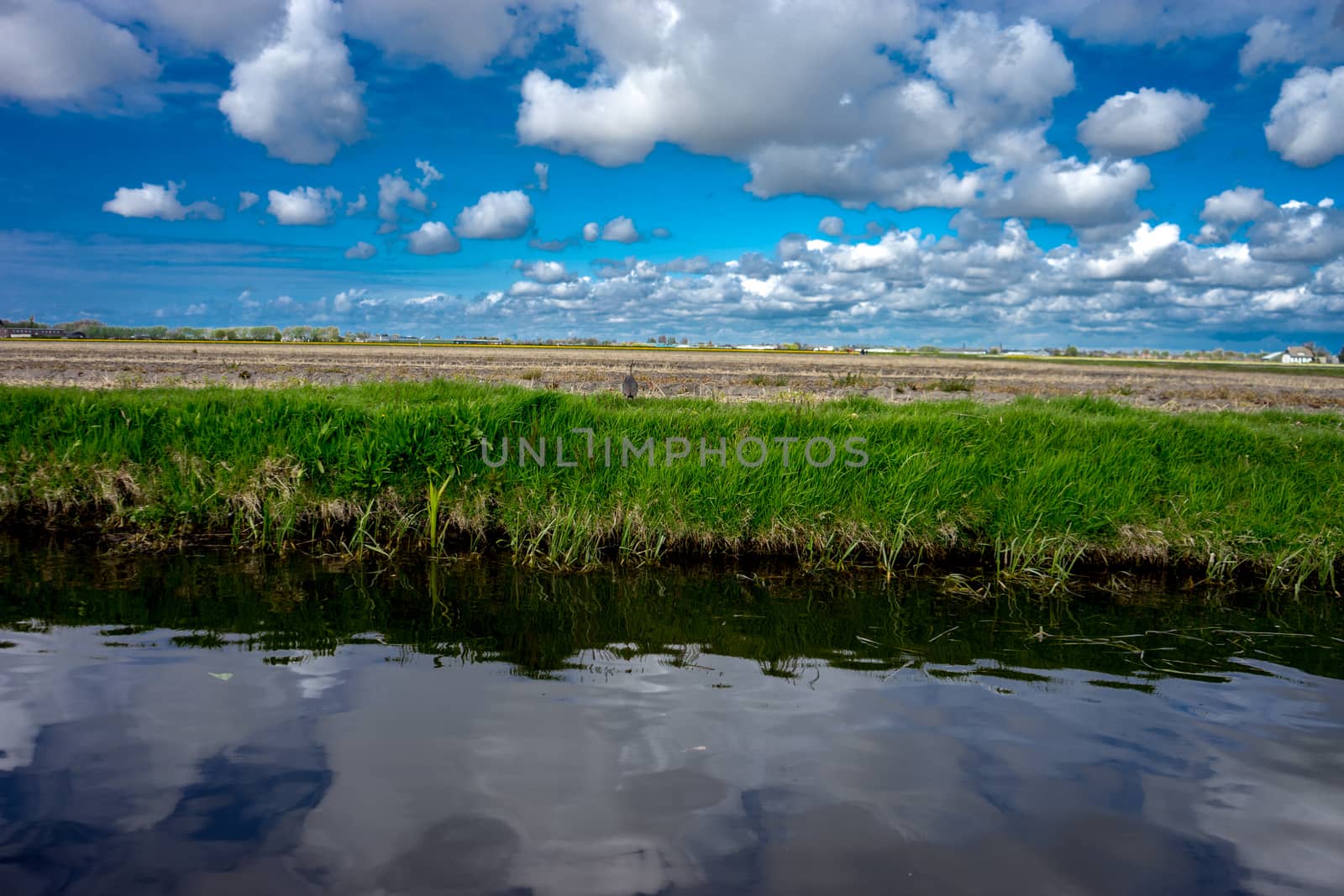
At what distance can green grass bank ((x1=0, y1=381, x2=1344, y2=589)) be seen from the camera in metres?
8.15

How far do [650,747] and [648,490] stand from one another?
14.5 ft

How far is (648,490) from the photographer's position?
27.3 feet

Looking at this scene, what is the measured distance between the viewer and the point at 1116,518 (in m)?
8.30

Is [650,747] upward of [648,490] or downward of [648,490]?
downward

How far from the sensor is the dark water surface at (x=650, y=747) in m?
3.23

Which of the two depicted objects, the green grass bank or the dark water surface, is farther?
the green grass bank

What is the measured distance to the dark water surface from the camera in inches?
127

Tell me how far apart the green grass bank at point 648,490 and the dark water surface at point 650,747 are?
161 centimetres

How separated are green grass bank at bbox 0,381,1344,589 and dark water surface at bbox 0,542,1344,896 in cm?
161

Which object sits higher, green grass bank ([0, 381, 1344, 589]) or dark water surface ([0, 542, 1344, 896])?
green grass bank ([0, 381, 1344, 589])

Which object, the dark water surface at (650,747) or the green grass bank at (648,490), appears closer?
the dark water surface at (650,747)

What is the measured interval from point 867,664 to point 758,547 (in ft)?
10.4

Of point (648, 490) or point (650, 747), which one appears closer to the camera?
point (650, 747)

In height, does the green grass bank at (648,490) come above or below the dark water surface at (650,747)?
above
